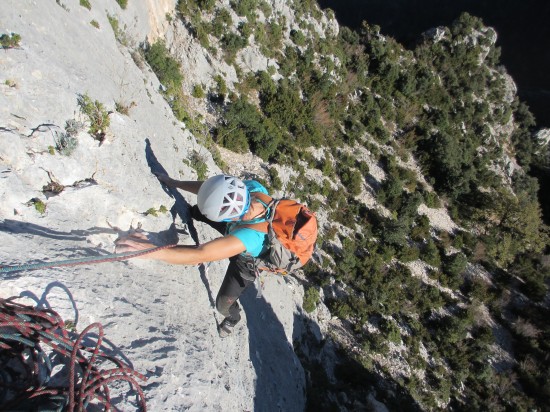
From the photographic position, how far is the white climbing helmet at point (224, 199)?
14.5 ft

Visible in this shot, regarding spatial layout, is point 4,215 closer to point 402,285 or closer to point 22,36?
point 22,36

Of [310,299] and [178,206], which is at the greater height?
[178,206]

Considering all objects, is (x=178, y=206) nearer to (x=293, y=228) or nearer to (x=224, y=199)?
(x=224, y=199)

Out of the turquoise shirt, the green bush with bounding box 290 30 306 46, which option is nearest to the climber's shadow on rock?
the turquoise shirt

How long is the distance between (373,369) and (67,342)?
12.5m

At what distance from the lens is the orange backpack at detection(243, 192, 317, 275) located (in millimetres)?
4820

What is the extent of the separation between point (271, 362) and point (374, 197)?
1228 cm

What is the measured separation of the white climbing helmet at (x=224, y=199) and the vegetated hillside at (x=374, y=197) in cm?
402

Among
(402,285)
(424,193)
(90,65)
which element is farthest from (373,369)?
(90,65)

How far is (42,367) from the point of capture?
325cm

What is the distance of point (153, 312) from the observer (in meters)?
4.70

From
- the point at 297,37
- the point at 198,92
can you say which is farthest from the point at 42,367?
the point at 297,37

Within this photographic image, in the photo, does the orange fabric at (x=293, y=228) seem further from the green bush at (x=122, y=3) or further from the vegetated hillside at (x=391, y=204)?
the green bush at (x=122, y=3)

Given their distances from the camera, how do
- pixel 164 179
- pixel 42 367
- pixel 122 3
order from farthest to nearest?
1. pixel 122 3
2. pixel 164 179
3. pixel 42 367
